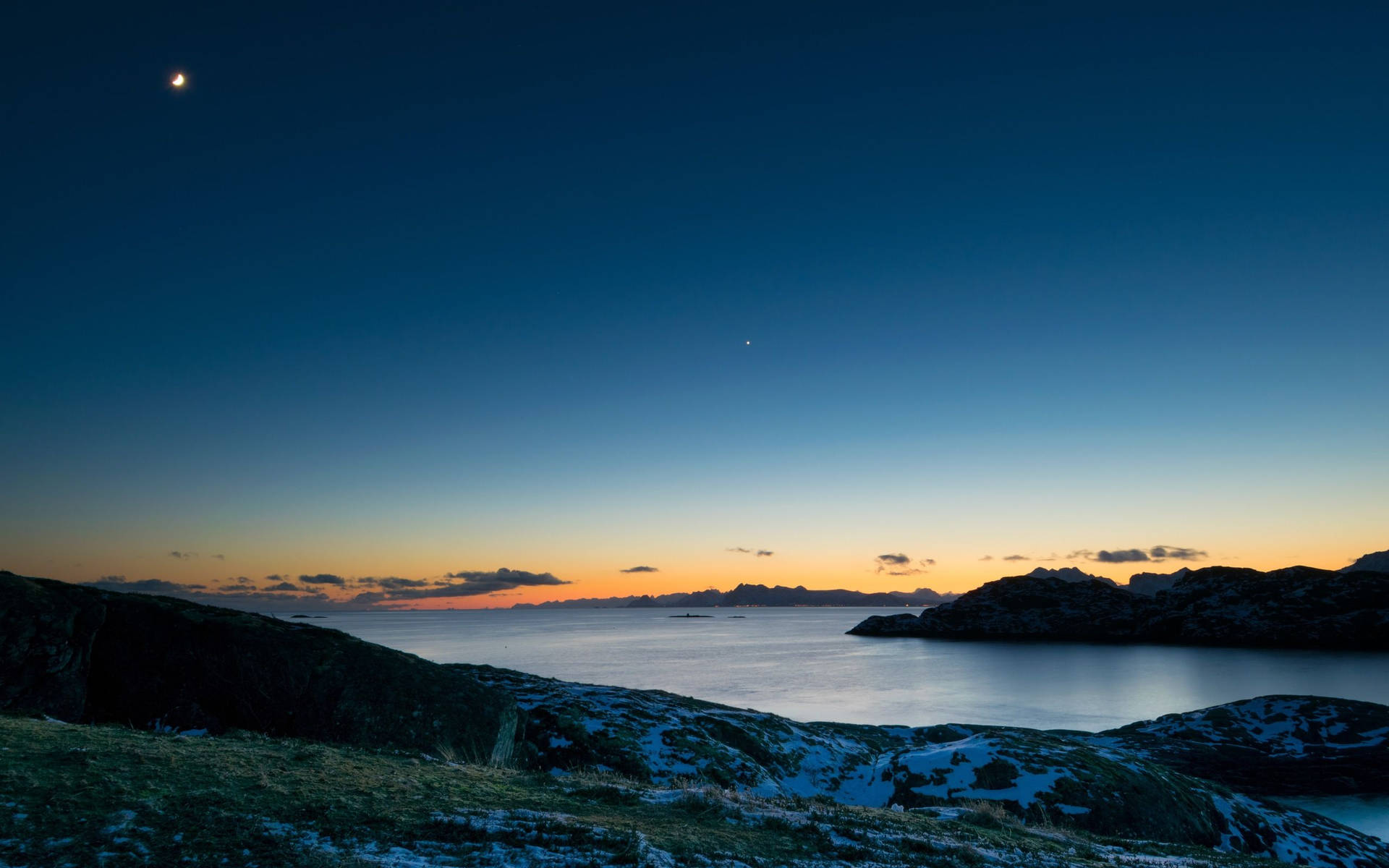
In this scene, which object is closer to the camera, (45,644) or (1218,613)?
(45,644)

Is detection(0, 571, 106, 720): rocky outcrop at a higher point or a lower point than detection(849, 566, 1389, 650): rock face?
higher

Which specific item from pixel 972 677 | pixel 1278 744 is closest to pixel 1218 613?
pixel 972 677

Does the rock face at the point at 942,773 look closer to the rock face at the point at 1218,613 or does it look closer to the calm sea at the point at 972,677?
the calm sea at the point at 972,677

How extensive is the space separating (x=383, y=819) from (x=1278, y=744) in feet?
185

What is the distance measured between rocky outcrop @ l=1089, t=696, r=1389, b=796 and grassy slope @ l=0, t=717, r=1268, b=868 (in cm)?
3077

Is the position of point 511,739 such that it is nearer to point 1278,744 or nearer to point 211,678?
point 211,678

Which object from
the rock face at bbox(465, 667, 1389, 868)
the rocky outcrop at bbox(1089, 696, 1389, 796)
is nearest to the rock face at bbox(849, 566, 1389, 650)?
the rocky outcrop at bbox(1089, 696, 1389, 796)

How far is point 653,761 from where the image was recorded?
81.8ft

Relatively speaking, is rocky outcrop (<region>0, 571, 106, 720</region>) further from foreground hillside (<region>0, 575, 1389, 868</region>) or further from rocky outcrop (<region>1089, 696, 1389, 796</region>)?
rocky outcrop (<region>1089, 696, 1389, 796</region>)

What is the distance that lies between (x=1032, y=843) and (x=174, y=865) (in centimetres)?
1503

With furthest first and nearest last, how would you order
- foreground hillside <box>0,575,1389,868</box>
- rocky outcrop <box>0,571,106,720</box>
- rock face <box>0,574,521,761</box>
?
rock face <box>0,574,521,761</box> < rocky outcrop <box>0,571,106,720</box> < foreground hillside <box>0,575,1389,868</box>

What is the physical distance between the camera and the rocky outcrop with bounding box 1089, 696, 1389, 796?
126ft

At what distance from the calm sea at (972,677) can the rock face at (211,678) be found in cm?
4382

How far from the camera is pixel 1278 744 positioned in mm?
43656
